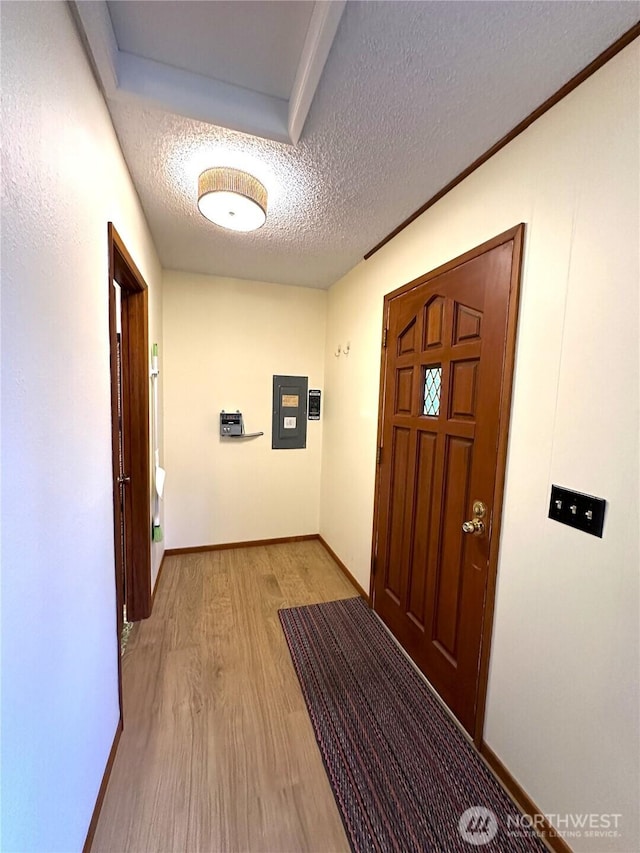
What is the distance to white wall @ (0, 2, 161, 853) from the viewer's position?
2.16ft

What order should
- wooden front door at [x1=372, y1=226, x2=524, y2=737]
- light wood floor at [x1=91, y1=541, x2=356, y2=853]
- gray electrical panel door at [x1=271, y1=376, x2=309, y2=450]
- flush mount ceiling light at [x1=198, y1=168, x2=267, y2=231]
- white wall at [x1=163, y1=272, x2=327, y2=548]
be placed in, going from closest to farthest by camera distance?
light wood floor at [x1=91, y1=541, x2=356, y2=853]
wooden front door at [x1=372, y1=226, x2=524, y2=737]
flush mount ceiling light at [x1=198, y1=168, x2=267, y2=231]
white wall at [x1=163, y1=272, x2=327, y2=548]
gray electrical panel door at [x1=271, y1=376, x2=309, y2=450]

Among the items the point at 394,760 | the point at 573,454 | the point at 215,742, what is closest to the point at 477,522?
the point at 573,454

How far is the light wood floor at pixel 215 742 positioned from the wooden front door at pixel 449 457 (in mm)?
713

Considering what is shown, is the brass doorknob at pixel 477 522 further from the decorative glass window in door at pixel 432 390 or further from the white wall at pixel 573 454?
the decorative glass window in door at pixel 432 390

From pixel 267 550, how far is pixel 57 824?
2.34m

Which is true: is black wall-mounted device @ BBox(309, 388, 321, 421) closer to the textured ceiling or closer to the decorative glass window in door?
the textured ceiling

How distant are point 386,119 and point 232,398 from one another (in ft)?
7.40

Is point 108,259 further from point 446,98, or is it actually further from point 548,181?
point 548,181

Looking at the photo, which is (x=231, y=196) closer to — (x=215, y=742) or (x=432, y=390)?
(x=432, y=390)

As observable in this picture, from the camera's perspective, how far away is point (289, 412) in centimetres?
321


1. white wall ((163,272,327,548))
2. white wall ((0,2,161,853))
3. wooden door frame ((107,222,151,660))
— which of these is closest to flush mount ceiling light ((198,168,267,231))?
white wall ((0,2,161,853))

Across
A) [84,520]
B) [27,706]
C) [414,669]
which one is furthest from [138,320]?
[414,669]

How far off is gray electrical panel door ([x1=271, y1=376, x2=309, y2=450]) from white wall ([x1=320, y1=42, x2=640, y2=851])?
1.98m

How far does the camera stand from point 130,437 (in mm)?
1995
